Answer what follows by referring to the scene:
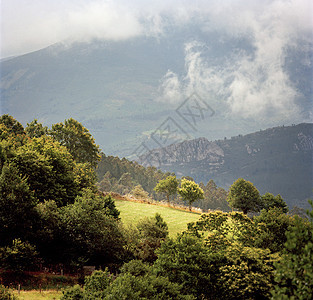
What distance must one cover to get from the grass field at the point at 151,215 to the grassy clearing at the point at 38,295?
16.5 meters

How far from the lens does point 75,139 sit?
175ft

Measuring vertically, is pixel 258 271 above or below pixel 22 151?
below

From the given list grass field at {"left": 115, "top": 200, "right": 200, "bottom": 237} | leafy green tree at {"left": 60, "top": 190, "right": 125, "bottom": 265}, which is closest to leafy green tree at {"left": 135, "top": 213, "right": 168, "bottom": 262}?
leafy green tree at {"left": 60, "top": 190, "right": 125, "bottom": 265}

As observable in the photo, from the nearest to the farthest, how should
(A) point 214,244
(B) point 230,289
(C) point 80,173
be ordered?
(B) point 230,289 < (A) point 214,244 < (C) point 80,173

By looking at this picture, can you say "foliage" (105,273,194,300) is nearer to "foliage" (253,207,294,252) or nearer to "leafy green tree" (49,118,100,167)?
"foliage" (253,207,294,252)

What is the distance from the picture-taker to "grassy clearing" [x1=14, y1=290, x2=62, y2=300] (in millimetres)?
18953

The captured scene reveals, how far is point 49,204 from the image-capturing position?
26.8m

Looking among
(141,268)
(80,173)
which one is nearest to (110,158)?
(80,173)

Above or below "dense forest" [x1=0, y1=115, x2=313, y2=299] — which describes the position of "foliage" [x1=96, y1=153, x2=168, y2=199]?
above

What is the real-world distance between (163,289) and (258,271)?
6057 millimetres

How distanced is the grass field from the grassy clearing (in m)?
16.5

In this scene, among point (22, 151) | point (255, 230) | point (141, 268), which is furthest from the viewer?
point (22, 151)

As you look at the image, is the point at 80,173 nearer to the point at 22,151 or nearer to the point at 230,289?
the point at 22,151

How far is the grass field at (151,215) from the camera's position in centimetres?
3859
